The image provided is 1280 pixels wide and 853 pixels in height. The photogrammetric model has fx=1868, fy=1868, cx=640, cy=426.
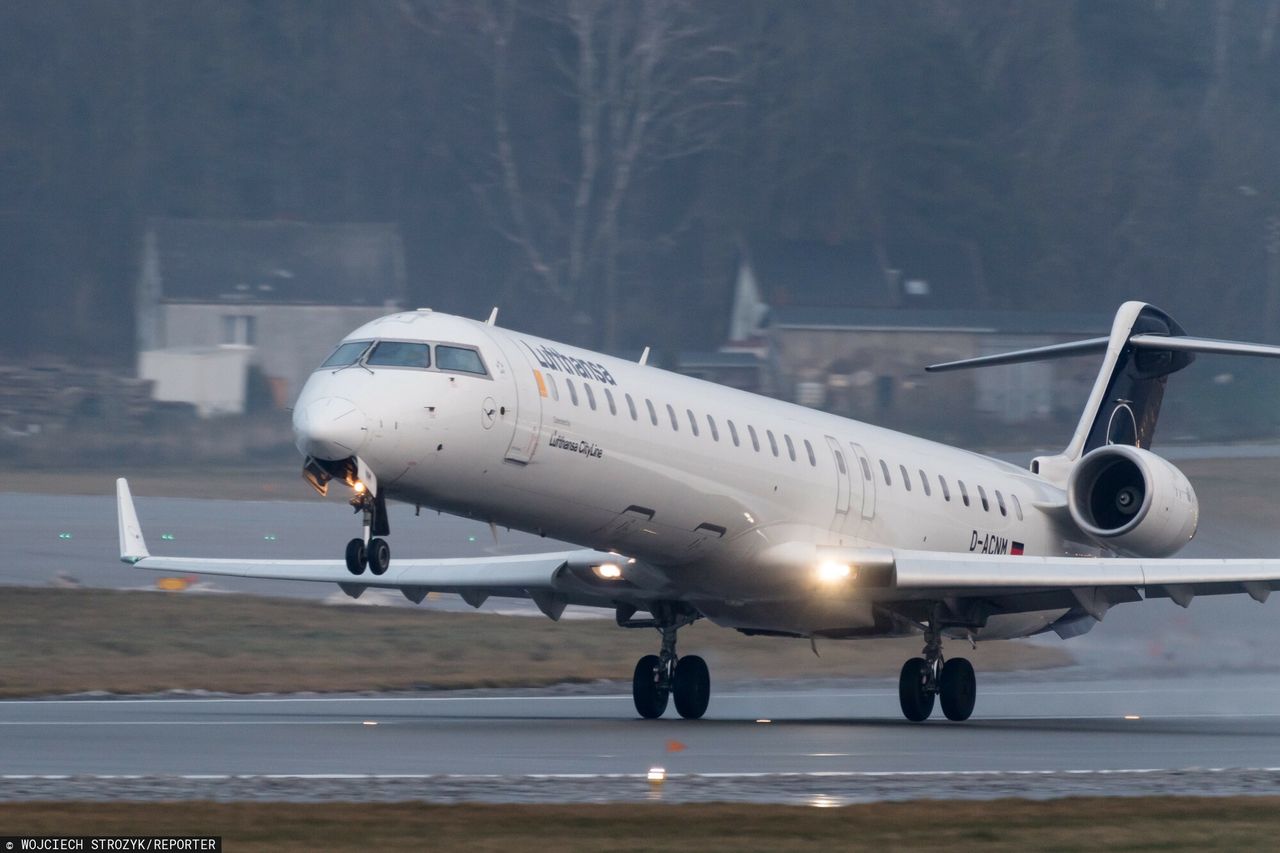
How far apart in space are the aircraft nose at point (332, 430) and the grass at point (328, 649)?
882 centimetres

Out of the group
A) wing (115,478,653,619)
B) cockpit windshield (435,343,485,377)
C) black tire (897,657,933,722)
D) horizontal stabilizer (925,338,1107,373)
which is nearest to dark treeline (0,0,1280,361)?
horizontal stabilizer (925,338,1107,373)

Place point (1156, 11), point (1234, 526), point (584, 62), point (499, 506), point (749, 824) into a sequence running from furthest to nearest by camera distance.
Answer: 1. point (1156, 11)
2. point (584, 62)
3. point (1234, 526)
4. point (499, 506)
5. point (749, 824)

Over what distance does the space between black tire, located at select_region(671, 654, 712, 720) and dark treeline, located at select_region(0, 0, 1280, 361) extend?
53903 mm

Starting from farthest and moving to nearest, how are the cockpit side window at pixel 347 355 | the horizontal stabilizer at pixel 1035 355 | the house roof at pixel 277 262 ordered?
the house roof at pixel 277 262 → the horizontal stabilizer at pixel 1035 355 → the cockpit side window at pixel 347 355

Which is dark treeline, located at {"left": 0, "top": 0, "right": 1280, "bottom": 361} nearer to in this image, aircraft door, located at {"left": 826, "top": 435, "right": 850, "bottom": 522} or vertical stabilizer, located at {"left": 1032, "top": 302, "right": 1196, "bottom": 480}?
vertical stabilizer, located at {"left": 1032, "top": 302, "right": 1196, "bottom": 480}

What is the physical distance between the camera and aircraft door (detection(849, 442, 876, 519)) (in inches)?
835

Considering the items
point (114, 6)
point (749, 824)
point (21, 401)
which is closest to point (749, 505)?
point (749, 824)

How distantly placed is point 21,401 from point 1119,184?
1803 inches

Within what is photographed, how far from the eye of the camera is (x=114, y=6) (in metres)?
80.4

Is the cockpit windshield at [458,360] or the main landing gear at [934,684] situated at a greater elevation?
the cockpit windshield at [458,360]

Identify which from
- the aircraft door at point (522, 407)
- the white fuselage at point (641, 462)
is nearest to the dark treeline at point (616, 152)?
the white fuselage at point (641, 462)

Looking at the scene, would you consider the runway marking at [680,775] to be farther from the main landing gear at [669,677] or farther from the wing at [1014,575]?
the main landing gear at [669,677]

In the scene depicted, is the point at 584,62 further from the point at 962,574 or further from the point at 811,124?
the point at 962,574

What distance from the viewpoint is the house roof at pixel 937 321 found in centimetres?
6826
